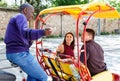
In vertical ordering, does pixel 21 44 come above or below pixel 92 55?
above

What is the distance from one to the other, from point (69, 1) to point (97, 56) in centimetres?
2407

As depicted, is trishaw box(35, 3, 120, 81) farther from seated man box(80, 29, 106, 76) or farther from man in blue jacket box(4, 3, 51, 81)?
man in blue jacket box(4, 3, 51, 81)

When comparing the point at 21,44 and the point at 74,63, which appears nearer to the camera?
the point at 21,44

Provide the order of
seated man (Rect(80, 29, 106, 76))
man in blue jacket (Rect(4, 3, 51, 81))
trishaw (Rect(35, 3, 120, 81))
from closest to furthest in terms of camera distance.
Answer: man in blue jacket (Rect(4, 3, 51, 81))
trishaw (Rect(35, 3, 120, 81))
seated man (Rect(80, 29, 106, 76))

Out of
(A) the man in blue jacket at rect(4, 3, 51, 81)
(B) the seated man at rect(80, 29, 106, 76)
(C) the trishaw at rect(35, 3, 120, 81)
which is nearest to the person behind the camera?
(A) the man in blue jacket at rect(4, 3, 51, 81)

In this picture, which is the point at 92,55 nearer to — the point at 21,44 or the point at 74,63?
the point at 74,63

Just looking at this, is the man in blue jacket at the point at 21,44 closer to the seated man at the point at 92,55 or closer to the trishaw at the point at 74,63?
the trishaw at the point at 74,63

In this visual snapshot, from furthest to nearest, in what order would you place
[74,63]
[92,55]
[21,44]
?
[92,55], [74,63], [21,44]

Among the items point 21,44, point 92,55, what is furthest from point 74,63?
point 21,44

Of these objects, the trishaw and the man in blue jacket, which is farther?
the trishaw

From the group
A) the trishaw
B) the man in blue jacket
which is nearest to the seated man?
the trishaw

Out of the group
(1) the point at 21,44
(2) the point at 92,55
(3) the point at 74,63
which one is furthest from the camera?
(2) the point at 92,55

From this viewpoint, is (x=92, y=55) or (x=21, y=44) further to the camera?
(x=92, y=55)

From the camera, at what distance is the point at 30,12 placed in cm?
424
